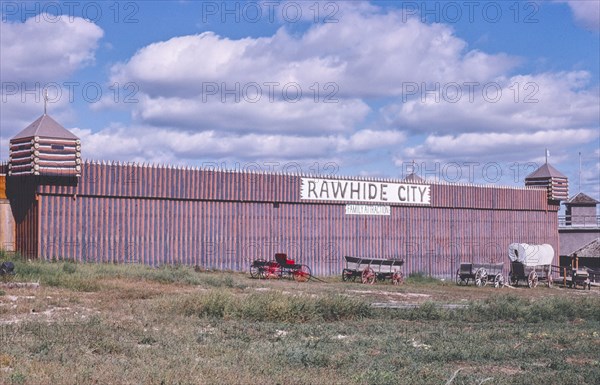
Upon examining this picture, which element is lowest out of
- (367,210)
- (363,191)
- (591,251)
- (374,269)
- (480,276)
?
(480,276)

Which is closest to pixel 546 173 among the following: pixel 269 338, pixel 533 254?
pixel 533 254

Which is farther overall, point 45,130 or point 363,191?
point 363,191

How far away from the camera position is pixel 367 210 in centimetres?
3788

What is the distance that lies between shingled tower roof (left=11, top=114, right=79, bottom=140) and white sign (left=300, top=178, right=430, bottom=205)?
38.5 ft

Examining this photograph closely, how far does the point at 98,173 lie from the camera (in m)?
28.8

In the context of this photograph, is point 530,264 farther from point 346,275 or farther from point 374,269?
point 346,275

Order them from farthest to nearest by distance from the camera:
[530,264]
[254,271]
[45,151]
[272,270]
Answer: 1. [530,264]
2. [254,271]
3. [272,270]
4. [45,151]

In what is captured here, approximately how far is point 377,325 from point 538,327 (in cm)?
435

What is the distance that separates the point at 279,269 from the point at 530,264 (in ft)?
49.7

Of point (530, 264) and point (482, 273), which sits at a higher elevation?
point (530, 264)

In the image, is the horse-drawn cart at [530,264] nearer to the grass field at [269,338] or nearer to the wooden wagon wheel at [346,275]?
the wooden wagon wheel at [346,275]

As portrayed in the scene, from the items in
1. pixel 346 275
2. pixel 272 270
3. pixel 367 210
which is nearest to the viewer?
pixel 272 270

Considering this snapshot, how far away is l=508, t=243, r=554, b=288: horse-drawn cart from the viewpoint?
3806 centimetres

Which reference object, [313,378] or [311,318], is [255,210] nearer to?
[311,318]
